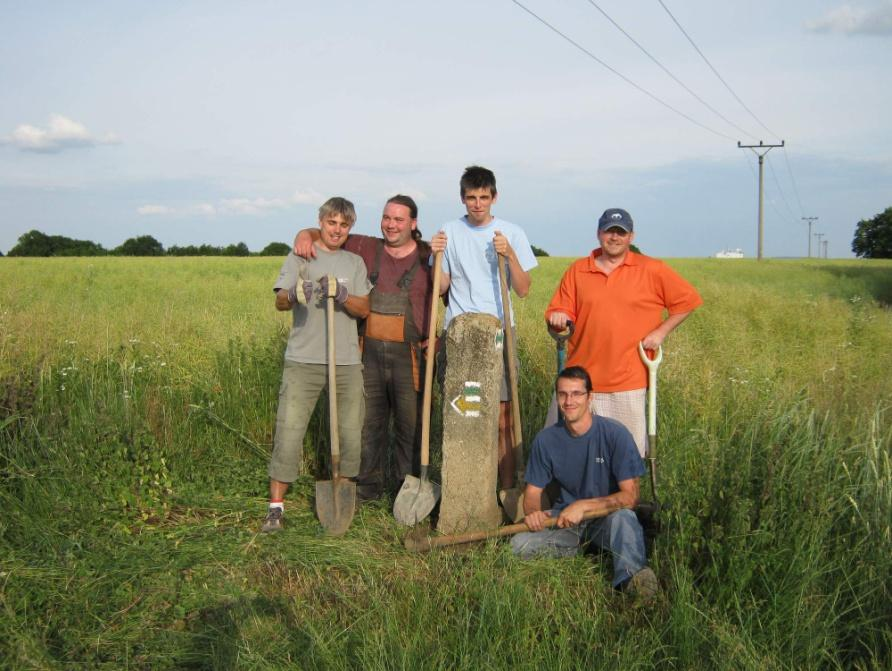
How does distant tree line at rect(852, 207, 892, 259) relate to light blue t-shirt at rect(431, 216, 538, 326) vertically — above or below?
above

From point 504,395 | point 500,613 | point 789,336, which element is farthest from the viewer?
point 789,336

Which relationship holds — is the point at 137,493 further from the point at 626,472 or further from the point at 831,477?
the point at 831,477

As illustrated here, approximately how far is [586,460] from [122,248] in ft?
164

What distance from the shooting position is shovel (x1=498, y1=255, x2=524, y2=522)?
15.6 ft

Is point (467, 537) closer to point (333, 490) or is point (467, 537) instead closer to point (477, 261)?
point (333, 490)

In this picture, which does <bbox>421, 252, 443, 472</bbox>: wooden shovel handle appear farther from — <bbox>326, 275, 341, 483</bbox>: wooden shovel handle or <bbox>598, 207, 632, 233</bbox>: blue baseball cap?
<bbox>598, 207, 632, 233</bbox>: blue baseball cap

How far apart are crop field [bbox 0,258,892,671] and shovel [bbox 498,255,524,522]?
1.63 feet

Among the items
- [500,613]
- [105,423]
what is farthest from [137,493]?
[500,613]

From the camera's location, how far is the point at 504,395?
504cm

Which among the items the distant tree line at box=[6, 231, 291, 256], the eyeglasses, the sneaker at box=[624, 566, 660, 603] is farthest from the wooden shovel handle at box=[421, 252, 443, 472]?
the distant tree line at box=[6, 231, 291, 256]

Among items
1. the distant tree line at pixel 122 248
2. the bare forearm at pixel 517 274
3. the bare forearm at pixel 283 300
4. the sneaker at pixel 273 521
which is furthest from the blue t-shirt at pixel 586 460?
the distant tree line at pixel 122 248

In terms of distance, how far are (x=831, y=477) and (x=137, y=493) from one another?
13.9ft

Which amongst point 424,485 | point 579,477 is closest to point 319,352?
point 424,485

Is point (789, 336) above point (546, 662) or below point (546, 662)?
above
